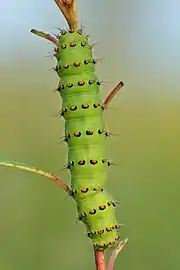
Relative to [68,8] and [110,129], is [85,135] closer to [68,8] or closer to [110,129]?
[68,8]

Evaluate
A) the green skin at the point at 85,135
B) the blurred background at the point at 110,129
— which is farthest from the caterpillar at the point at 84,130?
the blurred background at the point at 110,129

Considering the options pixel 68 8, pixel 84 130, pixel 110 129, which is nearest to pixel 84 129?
pixel 84 130

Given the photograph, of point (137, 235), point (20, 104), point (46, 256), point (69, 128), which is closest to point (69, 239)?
point (46, 256)

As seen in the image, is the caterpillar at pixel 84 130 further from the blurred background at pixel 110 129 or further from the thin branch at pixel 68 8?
the blurred background at pixel 110 129

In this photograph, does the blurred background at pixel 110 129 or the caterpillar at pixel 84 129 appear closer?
the caterpillar at pixel 84 129

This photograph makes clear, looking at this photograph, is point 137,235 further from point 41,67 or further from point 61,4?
point 61,4

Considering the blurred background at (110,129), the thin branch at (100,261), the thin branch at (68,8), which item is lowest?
the thin branch at (100,261)

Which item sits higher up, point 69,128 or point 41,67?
point 41,67

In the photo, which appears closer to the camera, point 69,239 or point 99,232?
point 99,232
